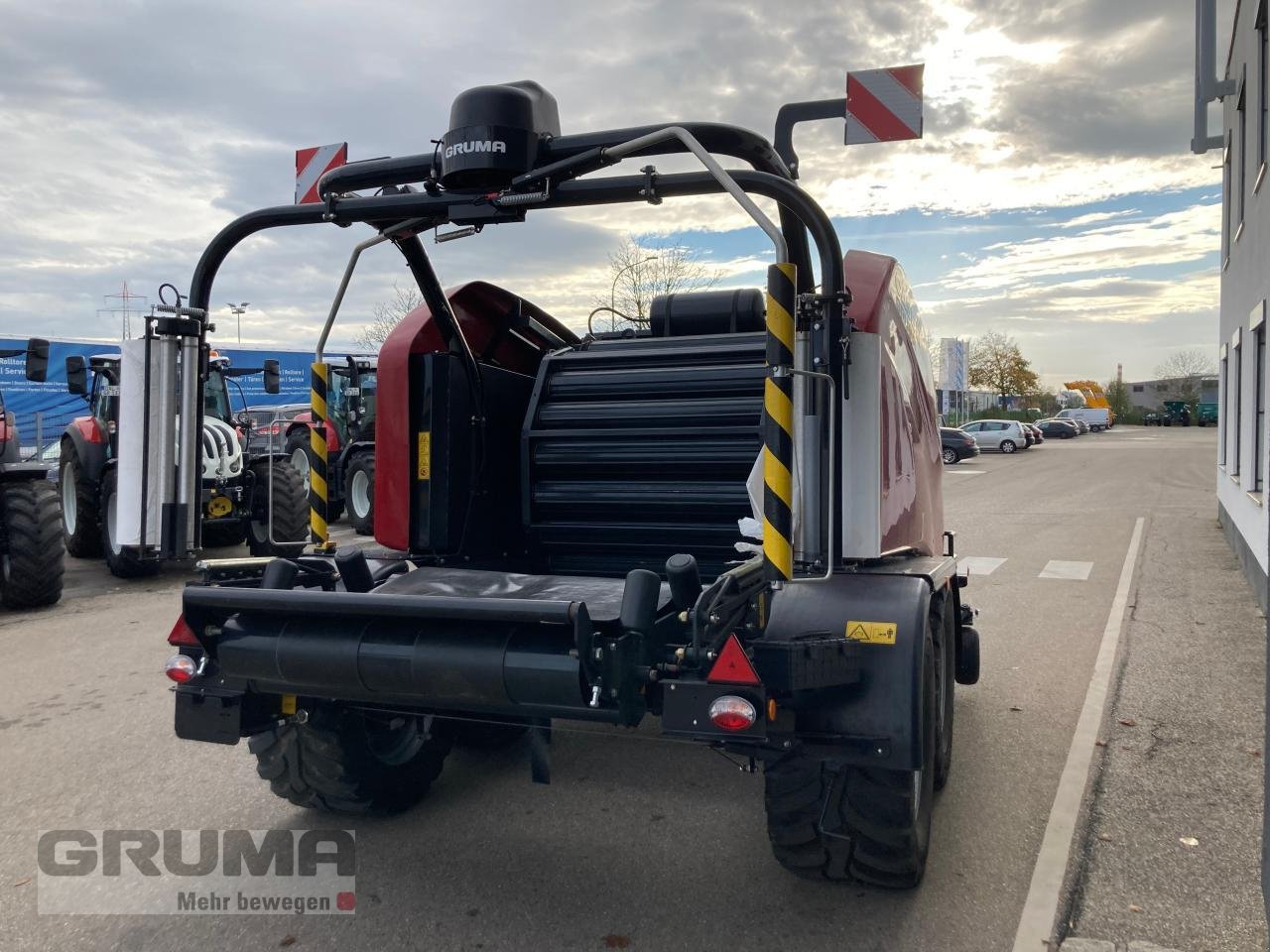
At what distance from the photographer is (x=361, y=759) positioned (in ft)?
12.9

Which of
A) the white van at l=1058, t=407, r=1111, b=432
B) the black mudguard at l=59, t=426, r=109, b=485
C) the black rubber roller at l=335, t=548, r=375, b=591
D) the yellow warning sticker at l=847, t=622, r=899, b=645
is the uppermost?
the white van at l=1058, t=407, r=1111, b=432

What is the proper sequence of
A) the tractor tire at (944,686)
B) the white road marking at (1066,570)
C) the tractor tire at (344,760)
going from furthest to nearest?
1. the white road marking at (1066,570)
2. the tractor tire at (944,686)
3. the tractor tire at (344,760)

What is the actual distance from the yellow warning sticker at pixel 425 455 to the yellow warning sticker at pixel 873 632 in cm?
208

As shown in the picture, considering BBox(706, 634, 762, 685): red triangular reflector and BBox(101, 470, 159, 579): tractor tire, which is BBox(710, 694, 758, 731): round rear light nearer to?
BBox(706, 634, 762, 685): red triangular reflector

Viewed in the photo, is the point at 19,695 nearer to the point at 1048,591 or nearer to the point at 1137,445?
the point at 1048,591

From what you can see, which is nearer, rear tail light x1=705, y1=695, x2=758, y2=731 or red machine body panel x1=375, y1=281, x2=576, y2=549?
rear tail light x1=705, y1=695, x2=758, y2=731

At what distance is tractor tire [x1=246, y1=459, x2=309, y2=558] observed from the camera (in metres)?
11.5

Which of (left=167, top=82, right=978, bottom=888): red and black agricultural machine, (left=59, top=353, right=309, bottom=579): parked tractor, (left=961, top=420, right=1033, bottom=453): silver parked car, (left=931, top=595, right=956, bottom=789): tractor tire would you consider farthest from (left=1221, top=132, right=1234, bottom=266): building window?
(left=961, top=420, right=1033, bottom=453): silver parked car

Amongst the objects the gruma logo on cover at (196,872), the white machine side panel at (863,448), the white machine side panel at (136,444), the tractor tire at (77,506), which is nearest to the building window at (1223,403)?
the white machine side panel at (863,448)

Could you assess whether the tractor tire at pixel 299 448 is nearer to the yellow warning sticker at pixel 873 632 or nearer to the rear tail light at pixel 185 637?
the rear tail light at pixel 185 637

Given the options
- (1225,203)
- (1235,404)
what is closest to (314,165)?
(1235,404)

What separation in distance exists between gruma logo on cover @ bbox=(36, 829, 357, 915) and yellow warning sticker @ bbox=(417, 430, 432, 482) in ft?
4.99

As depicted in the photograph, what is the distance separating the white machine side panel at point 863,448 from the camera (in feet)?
11.4

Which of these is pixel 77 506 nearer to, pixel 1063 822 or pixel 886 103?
pixel 886 103
